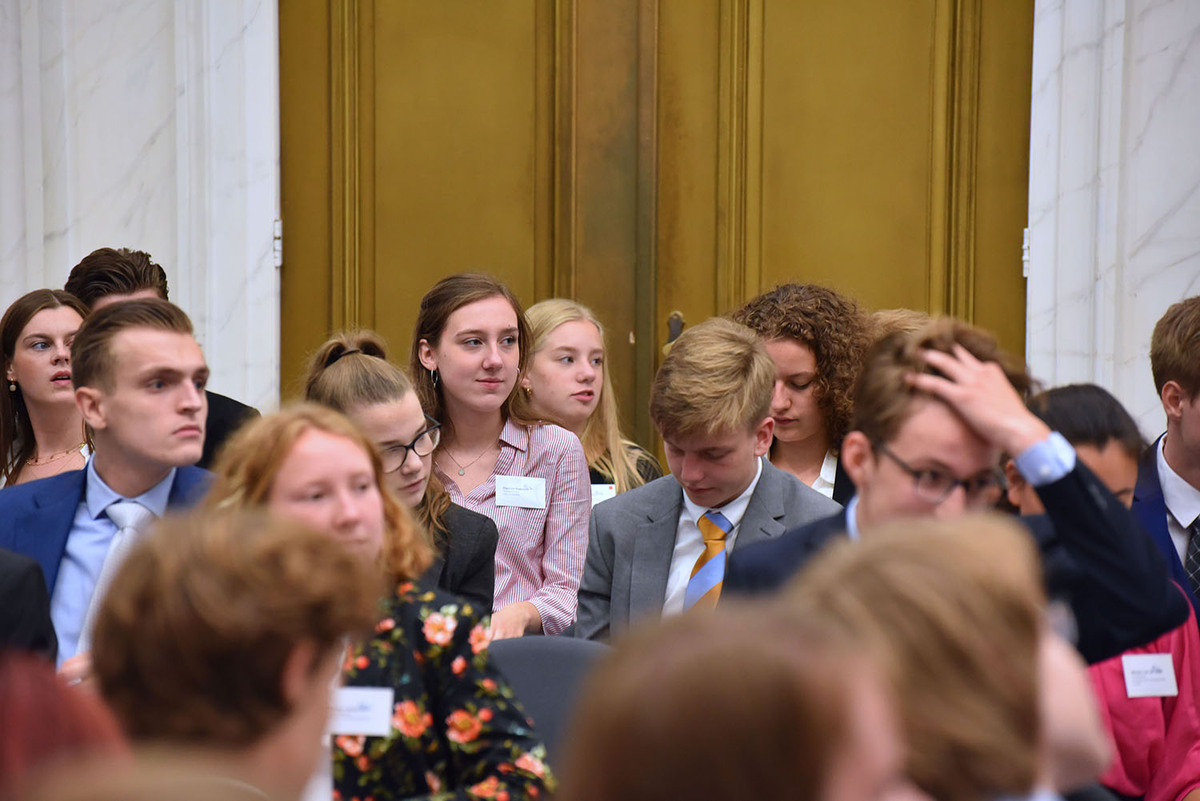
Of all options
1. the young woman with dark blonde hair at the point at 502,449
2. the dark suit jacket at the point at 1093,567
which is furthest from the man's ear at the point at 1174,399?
the young woman with dark blonde hair at the point at 502,449

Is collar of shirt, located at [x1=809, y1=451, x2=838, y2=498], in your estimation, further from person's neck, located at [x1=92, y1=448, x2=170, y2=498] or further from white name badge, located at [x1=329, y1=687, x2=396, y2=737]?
white name badge, located at [x1=329, y1=687, x2=396, y2=737]

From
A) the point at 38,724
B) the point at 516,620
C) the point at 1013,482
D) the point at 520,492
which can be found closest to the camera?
the point at 38,724

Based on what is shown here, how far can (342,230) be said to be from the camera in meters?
5.22

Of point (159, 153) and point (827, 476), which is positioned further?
point (159, 153)

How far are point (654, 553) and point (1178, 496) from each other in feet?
4.29

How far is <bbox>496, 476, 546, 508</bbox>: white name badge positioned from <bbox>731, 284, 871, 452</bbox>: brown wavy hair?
804mm

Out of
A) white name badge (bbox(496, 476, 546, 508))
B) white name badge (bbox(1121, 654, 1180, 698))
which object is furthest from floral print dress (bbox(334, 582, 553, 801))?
white name badge (bbox(496, 476, 546, 508))

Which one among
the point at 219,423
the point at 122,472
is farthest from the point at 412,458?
the point at 219,423

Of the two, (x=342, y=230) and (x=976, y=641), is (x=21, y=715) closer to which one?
(x=976, y=641)

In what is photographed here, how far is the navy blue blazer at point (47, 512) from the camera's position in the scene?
2807 mm

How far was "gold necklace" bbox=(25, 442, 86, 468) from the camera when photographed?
3.89 meters

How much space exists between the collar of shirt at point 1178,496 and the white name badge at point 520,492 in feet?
5.58

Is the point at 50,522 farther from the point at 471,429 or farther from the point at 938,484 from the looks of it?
the point at 938,484

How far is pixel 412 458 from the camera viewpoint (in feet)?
10.5
